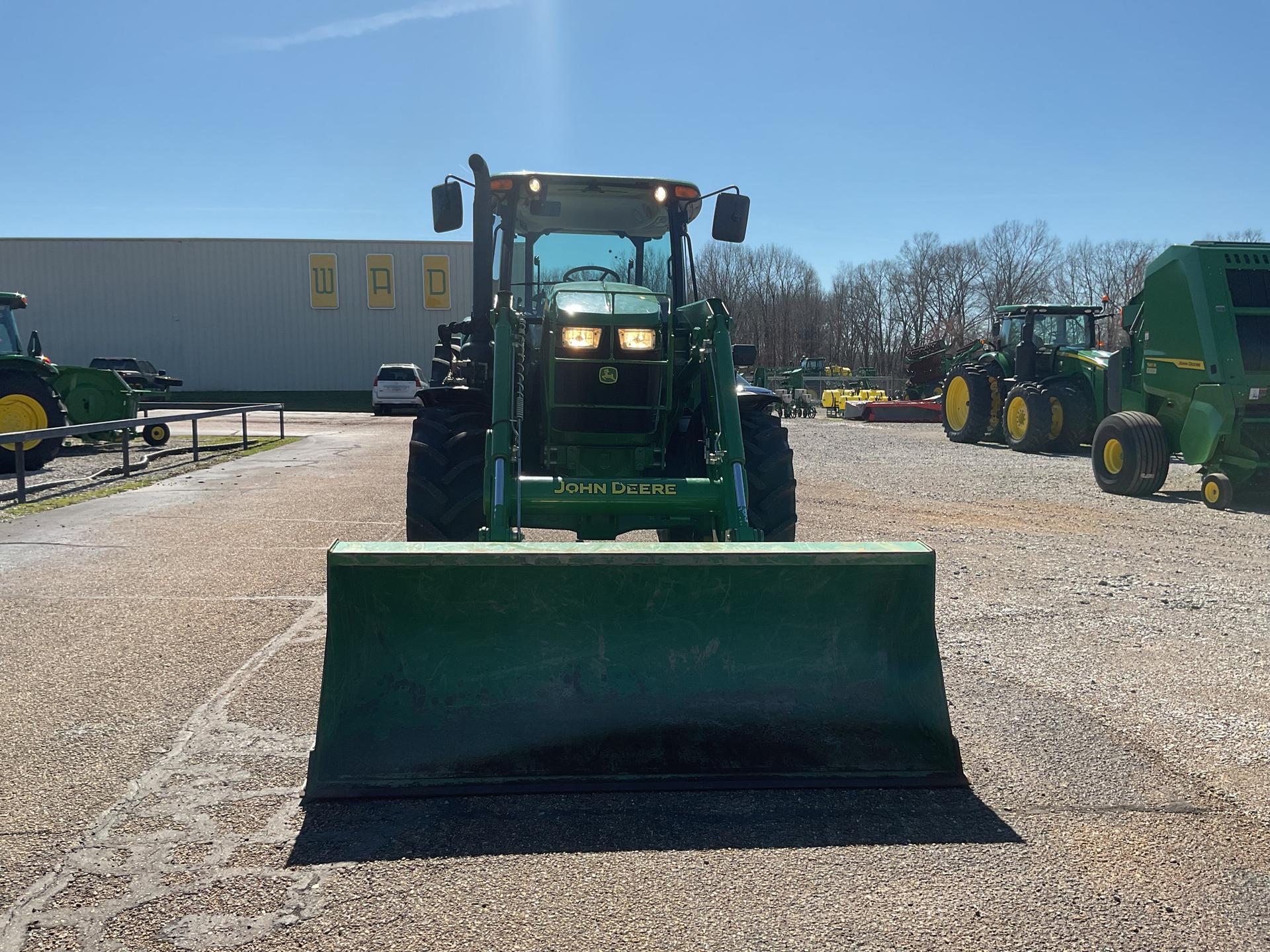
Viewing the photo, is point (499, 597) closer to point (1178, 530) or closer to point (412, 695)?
point (412, 695)

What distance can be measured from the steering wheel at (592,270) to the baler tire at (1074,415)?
12.6 metres

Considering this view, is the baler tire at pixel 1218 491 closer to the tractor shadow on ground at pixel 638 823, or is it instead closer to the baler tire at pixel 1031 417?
the baler tire at pixel 1031 417

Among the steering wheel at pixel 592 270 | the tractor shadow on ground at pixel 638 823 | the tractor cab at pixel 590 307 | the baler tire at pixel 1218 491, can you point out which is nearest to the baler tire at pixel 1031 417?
the baler tire at pixel 1218 491

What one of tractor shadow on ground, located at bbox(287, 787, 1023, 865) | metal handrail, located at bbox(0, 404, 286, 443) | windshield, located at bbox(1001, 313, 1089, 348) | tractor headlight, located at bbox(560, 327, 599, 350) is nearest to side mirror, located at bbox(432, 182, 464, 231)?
tractor headlight, located at bbox(560, 327, 599, 350)

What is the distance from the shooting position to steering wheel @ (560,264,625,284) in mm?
7012

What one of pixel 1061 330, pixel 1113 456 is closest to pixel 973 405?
pixel 1061 330

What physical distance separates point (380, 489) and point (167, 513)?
2.55 m

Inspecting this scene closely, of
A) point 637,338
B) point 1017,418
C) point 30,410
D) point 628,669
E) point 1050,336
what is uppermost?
point 1050,336

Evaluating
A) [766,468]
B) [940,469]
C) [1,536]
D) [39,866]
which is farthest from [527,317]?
[940,469]

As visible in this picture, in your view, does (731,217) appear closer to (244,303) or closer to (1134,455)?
(1134,455)

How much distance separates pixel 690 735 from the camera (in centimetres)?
364

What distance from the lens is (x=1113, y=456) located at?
12.0 m

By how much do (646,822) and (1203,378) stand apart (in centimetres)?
991

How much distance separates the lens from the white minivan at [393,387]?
30.0m
